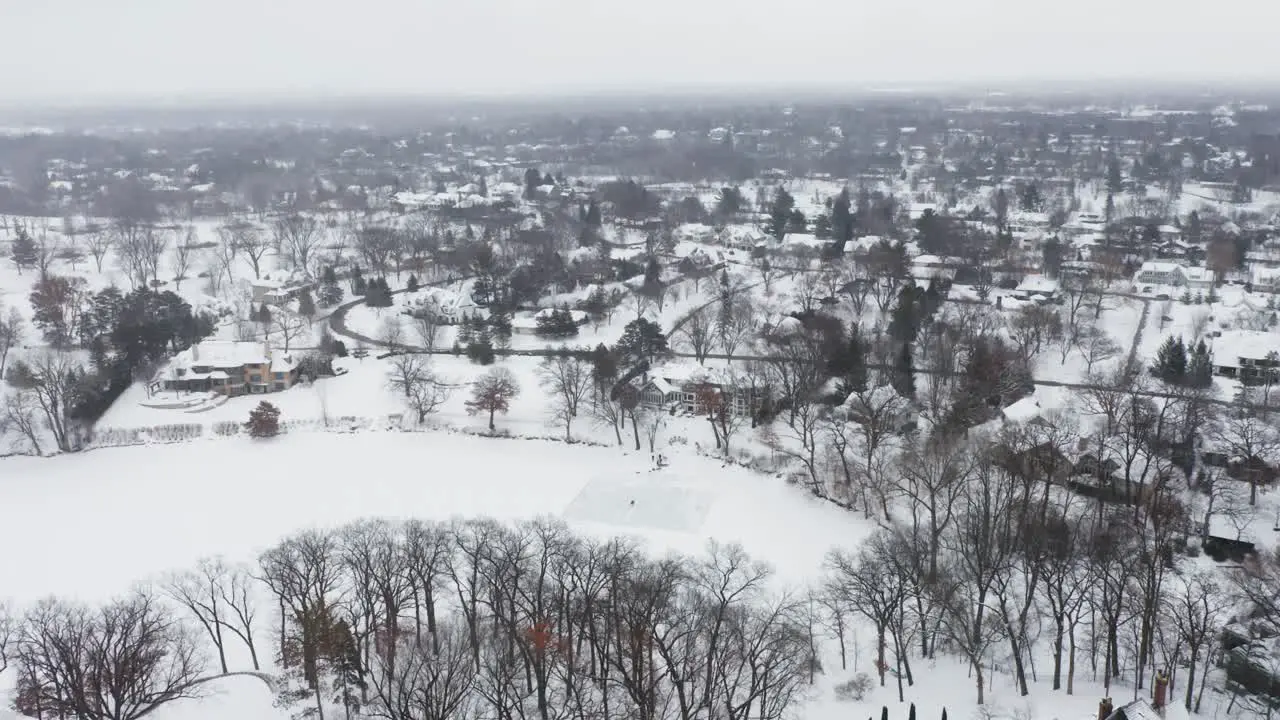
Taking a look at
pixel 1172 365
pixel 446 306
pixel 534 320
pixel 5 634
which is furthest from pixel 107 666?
pixel 1172 365

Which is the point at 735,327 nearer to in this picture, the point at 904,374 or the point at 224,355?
the point at 904,374

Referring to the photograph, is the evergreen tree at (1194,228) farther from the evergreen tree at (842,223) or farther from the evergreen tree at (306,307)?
the evergreen tree at (306,307)

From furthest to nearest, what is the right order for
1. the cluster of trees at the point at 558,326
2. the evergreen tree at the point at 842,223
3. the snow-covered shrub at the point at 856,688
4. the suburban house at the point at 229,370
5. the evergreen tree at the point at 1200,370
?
the evergreen tree at the point at 842,223
the cluster of trees at the point at 558,326
the suburban house at the point at 229,370
the evergreen tree at the point at 1200,370
the snow-covered shrub at the point at 856,688

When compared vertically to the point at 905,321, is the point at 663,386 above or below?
below

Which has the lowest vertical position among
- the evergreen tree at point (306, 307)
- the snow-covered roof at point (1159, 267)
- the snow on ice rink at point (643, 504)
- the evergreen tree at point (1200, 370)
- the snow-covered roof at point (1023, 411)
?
the snow on ice rink at point (643, 504)

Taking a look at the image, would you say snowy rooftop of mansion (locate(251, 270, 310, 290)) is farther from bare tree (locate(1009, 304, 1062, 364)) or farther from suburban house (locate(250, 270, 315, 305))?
bare tree (locate(1009, 304, 1062, 364))

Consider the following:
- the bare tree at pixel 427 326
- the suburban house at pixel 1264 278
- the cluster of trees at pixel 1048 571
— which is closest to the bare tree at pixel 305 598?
the cluster of trees at pixel 1048 571

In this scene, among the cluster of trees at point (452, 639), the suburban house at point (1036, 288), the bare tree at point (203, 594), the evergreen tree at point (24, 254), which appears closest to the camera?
the cluster of trees at point (452, 639)

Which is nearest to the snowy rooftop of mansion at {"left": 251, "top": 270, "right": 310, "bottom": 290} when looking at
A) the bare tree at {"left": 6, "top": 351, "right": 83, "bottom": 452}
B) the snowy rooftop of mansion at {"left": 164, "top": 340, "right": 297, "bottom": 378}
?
the snowy rooftop of mansion at {"left": 164, "top": 340, "right": 297, "bottom": 378}
